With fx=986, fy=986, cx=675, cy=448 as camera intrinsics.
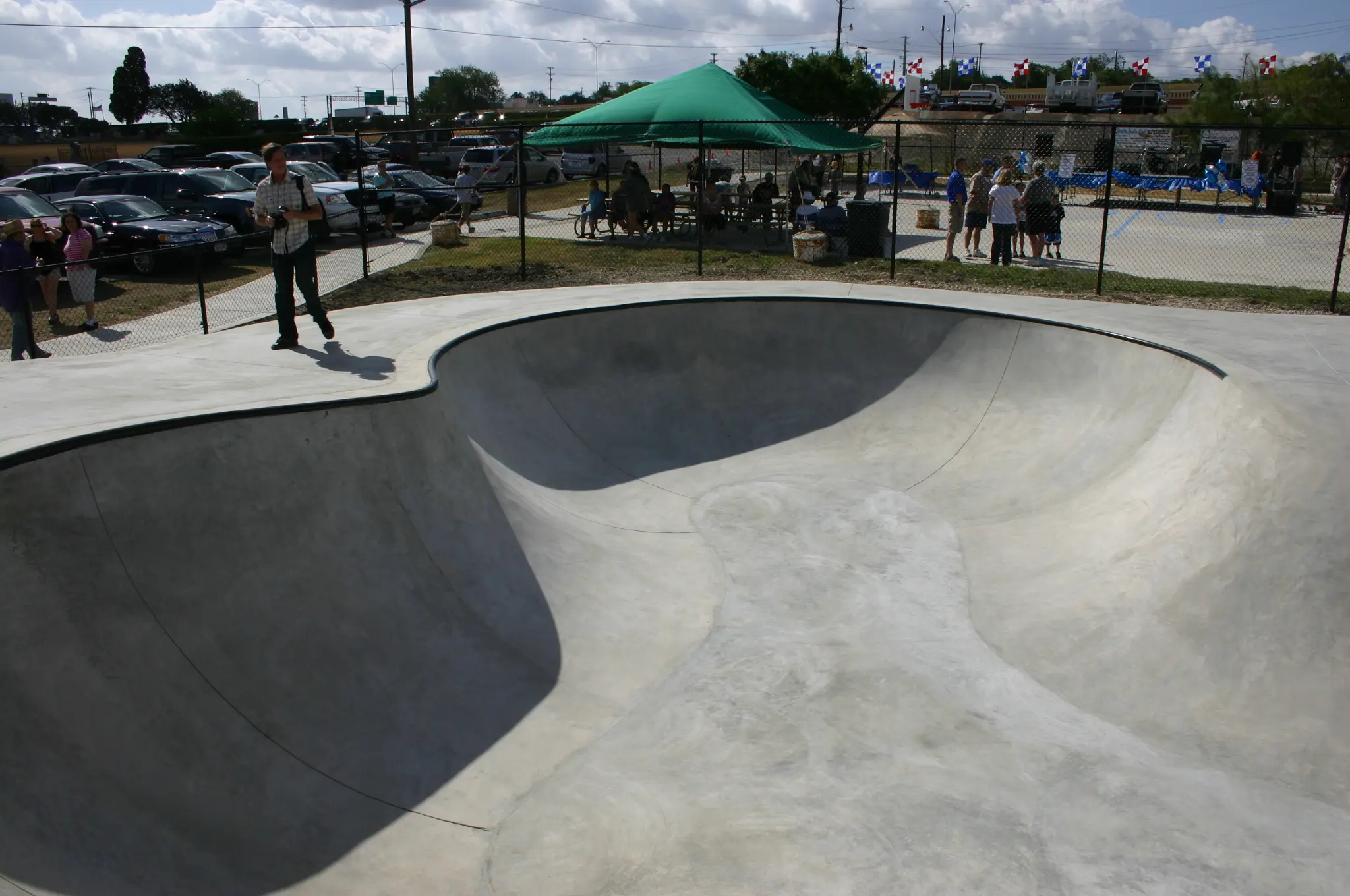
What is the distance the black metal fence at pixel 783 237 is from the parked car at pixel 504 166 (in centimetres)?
12

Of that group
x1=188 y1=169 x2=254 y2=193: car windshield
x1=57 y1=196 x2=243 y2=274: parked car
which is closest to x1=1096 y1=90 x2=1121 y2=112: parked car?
x1=188 y1=169 x2=254 y2=193: car windshield

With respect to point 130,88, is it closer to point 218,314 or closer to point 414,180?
point 414,180

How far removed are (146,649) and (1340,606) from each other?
21.7 feet

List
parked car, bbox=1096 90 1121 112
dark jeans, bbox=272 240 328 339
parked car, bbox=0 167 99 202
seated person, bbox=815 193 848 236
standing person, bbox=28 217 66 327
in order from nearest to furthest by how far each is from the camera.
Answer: dark jeans, bbox=272 240 328 339 < standing person, bbox=28 217 66 327 < seated person, bbox=815 193 848 236 < parked car, bbox=0 167 99 202 < parked car, bbox=1096 90 1121 112

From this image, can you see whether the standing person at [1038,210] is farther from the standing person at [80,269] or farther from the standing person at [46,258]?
the standing person at [46,258]

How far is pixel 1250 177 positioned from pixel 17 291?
29.7 meters

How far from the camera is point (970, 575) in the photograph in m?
7.48

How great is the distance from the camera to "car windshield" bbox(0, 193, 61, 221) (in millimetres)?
17828

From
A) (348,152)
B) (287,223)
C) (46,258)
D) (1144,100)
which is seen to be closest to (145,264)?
(46,258)

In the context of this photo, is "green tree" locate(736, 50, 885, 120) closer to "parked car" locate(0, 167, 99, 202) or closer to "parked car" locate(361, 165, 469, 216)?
"parked car" locate(361, 165, 469, 216)

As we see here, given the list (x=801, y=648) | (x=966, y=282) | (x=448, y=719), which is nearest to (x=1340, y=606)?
(x=801, y=648)

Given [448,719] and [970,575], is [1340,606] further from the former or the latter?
[448,719]

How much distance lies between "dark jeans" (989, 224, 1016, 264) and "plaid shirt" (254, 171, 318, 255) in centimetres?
1248

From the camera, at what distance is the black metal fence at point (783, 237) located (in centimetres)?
1502
